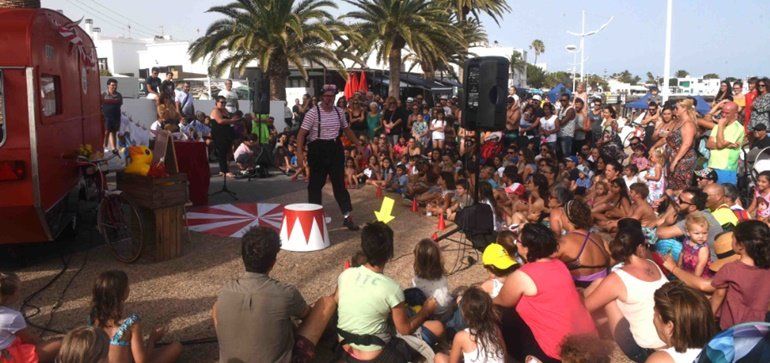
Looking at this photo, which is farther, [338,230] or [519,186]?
[519,186]

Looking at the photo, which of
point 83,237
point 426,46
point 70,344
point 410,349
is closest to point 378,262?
point 410,349

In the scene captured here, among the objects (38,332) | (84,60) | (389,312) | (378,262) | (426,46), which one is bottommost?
(38,332)

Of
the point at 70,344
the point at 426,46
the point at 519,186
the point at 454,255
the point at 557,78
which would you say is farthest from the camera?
the point at 557,78

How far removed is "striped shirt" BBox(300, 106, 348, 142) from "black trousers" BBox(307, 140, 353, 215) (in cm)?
8

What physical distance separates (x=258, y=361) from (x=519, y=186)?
6196 mm

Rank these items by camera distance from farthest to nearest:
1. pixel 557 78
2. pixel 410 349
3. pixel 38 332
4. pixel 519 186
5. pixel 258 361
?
pixel 557 78 < pixel 519 186 < pixel 38 332 < pixel 410 349 < pixel 258 361

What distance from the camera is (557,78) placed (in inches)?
3962

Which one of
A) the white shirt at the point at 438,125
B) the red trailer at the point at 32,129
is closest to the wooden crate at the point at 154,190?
the red trailer at the point at 32,129

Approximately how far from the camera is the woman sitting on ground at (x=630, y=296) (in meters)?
4.18

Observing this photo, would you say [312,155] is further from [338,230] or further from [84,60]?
[84,60]

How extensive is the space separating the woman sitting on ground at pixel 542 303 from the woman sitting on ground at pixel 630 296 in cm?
38

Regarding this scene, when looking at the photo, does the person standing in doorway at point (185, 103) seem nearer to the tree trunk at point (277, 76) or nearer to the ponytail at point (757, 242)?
the tree trunk at point (277, 76)

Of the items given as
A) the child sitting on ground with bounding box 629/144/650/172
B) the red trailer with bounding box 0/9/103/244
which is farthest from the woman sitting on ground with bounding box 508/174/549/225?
the red trailer with bounding box 0/9/103/244

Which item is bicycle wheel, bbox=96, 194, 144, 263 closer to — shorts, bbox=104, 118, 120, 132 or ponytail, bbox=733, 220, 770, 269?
ponytail, bbox=733, 220, 770, 269
